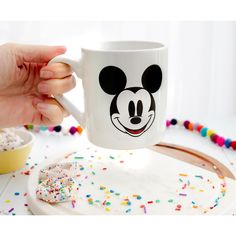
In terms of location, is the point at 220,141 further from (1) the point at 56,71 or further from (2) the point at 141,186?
(1) the point at 56,71

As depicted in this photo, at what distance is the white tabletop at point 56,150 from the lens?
0.81m

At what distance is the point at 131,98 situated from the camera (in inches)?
28.2

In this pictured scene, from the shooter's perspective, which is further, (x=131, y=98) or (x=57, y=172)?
(x=57, y=172)

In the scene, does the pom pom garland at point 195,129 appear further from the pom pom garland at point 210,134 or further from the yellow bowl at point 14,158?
the yellow bowl at point 14,158

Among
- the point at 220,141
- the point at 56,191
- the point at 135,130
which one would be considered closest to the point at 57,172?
the point at 56,191

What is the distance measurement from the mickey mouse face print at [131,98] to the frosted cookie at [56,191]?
159mm

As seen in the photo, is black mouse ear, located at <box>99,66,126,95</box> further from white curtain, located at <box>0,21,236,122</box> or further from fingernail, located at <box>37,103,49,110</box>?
white curtain, located at <box>0,21,236,122</box>

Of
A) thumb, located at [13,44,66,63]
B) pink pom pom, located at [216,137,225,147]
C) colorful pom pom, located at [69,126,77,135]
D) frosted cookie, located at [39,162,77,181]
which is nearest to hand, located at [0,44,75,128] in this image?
thumb, located at [13,44,66,63]

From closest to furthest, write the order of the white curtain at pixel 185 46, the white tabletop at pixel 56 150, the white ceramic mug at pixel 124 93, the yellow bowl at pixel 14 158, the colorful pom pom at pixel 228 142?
the white ceramic mug at pixel 124 93
the white tabletop at pixel 56 150
the yellow bowl at pixel 14 158
the colorful pom pom at pixel 228 142
the white curtain at pixel 185 46

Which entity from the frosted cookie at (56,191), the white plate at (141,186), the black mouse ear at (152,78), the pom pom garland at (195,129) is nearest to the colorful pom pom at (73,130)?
the pom pom garland at (195,129)

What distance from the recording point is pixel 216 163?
928 mm

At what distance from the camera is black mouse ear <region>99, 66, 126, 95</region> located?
2.31ft

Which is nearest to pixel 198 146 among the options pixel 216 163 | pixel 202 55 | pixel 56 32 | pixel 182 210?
pixel 216 163

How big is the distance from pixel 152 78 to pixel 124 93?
0.06 meters
